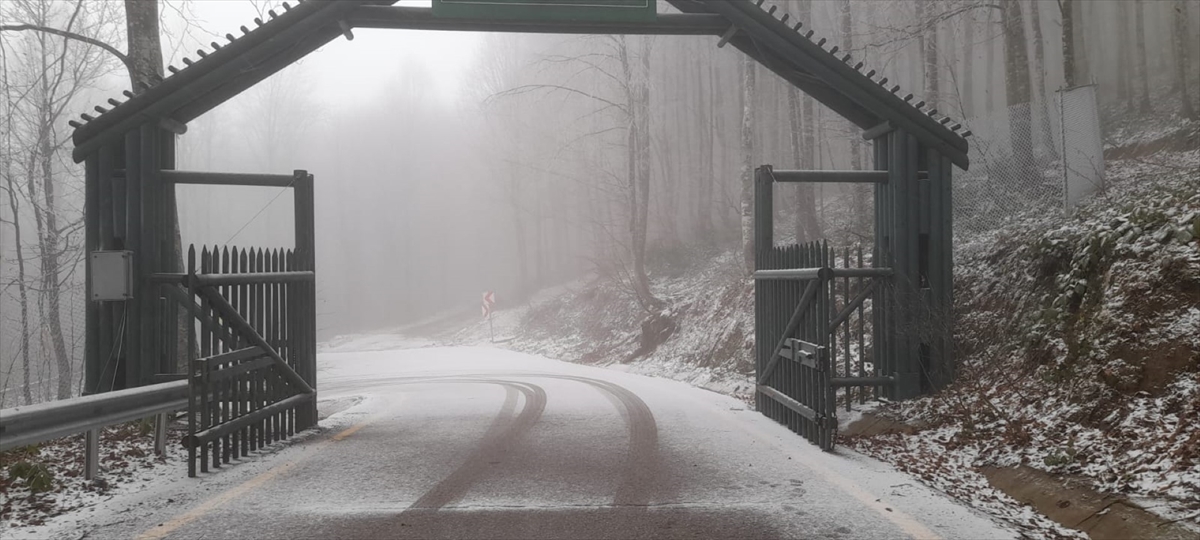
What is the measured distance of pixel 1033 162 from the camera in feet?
50.4

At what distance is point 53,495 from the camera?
605 cm

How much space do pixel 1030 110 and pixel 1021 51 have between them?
12.6 feet

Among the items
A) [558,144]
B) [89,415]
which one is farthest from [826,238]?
[558,144]

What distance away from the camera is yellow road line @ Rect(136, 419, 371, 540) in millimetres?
5164

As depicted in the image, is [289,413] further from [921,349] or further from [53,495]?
[921,349]

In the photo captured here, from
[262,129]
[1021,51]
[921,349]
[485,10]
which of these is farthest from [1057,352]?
[262,129]

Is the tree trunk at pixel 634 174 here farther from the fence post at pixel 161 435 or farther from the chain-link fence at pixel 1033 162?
the fence post at pixel 161 435

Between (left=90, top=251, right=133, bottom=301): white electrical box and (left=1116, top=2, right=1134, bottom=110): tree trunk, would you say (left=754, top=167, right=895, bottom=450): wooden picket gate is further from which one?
(left=1116, top=2, right=1134, bottom=110): tree trunk

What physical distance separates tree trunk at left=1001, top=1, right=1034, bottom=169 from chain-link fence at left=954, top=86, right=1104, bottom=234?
0.02 m

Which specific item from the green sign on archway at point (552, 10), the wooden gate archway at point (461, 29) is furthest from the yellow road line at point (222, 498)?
the green sign on archway at point (552, 10)

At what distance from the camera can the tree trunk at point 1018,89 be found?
1584 cm

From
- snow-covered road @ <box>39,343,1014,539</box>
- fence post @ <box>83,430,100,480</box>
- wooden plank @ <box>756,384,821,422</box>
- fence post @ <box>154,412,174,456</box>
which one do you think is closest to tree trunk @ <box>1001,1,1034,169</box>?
wooden plank @ <box>756,384,821,422</box>

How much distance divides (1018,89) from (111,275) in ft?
63.2

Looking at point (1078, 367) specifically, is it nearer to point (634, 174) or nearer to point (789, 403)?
point (789, 403)
